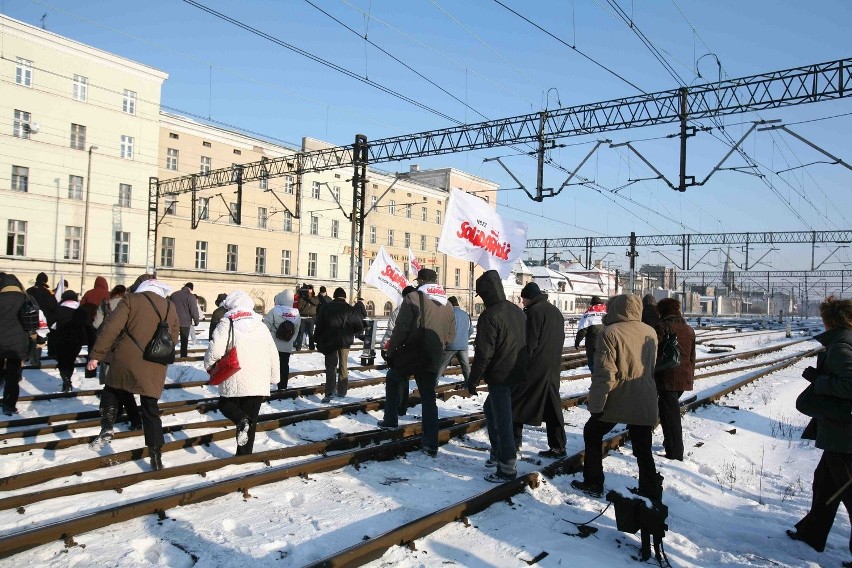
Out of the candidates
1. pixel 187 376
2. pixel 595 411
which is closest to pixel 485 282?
pixel 595 411

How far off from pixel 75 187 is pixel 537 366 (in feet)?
123

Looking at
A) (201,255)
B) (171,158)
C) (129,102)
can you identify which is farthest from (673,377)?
(171,158)

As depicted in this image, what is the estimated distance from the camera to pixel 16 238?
33750 mm

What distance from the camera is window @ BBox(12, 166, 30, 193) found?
33656 millimetres

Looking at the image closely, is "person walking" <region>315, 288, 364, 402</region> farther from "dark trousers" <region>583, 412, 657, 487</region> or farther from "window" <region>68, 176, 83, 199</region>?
"window" <region>68, 176, 83, 199</region>

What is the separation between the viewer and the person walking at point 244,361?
620cm

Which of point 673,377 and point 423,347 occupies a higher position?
point 423,347

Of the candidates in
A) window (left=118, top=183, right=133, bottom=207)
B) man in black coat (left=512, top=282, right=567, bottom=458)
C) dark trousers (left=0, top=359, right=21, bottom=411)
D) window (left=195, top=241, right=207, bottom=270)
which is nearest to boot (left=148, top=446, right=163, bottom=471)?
man in black coat (left=512, top=282, right=567, bottom=458)

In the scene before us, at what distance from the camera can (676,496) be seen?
249 inches

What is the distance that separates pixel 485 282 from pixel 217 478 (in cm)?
324

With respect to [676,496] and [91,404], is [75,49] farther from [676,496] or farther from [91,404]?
[676,496]

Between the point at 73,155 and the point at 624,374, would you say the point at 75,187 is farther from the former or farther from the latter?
the point at 624,374

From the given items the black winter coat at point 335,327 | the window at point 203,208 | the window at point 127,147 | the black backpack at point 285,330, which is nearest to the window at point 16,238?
the window at point 127,147

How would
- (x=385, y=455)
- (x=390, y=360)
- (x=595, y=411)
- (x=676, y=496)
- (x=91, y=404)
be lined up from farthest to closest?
(x=91, y=404), (x=390, y=360), (x=385, y=455), (x=676, y=496), (x=595, y=411)
